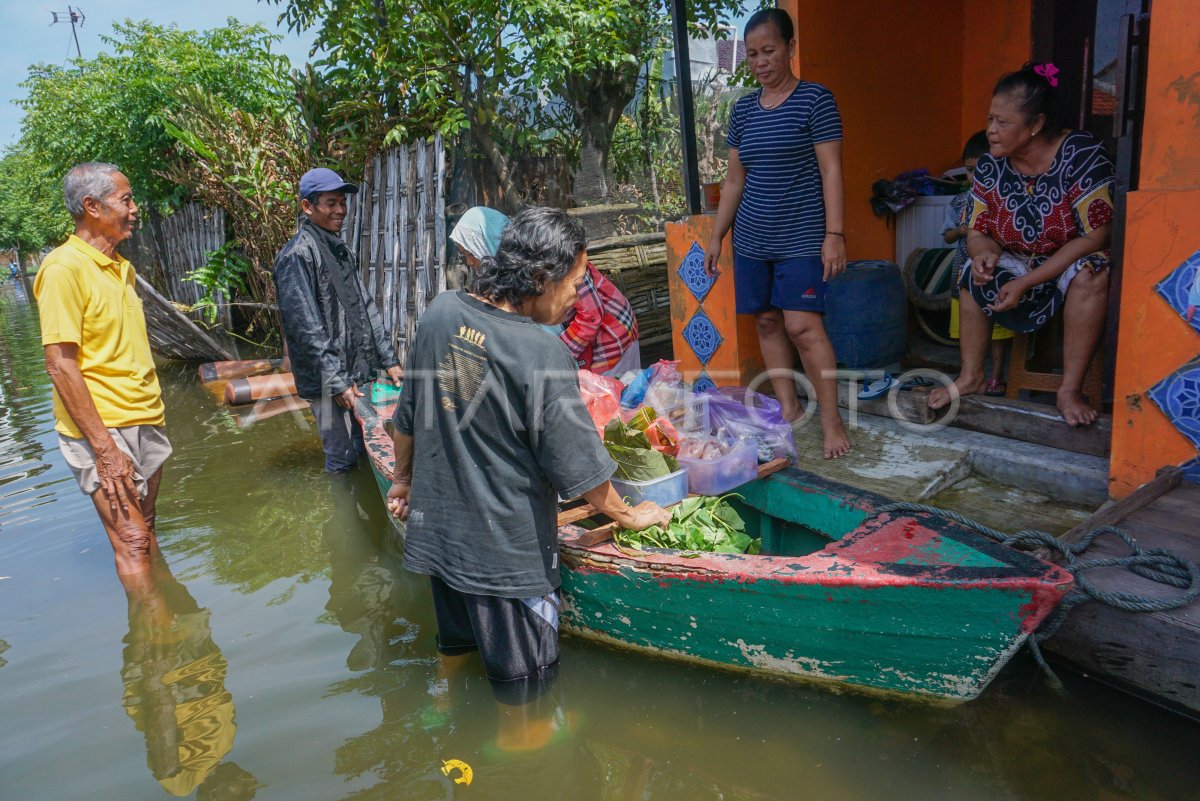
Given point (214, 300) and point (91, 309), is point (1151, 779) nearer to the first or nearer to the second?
point (91, 309)

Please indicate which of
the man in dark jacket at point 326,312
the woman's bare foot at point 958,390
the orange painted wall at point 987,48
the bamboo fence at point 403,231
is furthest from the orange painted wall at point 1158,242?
the bamboo fence at point 403,231

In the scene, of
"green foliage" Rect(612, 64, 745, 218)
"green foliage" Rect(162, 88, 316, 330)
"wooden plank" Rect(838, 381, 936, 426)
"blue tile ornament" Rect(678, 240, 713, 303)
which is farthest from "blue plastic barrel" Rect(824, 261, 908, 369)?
"green foliage" Rect(162, 88, 316, 330)

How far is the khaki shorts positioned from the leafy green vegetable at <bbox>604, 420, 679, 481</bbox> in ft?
7.13

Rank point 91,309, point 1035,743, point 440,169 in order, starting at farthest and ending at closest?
point 440,169, point 91,309, point 1035,743

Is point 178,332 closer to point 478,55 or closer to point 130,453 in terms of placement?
point 478,55

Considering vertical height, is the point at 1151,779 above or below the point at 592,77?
below

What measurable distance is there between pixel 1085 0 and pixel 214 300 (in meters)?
10.4

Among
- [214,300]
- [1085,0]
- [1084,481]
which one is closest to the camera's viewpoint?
[1084,481]

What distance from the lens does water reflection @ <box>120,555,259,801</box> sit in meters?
2.65

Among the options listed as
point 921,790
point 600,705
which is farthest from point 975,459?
point 600,705

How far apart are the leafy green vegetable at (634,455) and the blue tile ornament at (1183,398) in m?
1.72

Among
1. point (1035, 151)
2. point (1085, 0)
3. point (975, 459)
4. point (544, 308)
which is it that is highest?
A: point (1085, 0)

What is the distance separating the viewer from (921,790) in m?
2.25

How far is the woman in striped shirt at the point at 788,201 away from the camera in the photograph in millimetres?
3479
